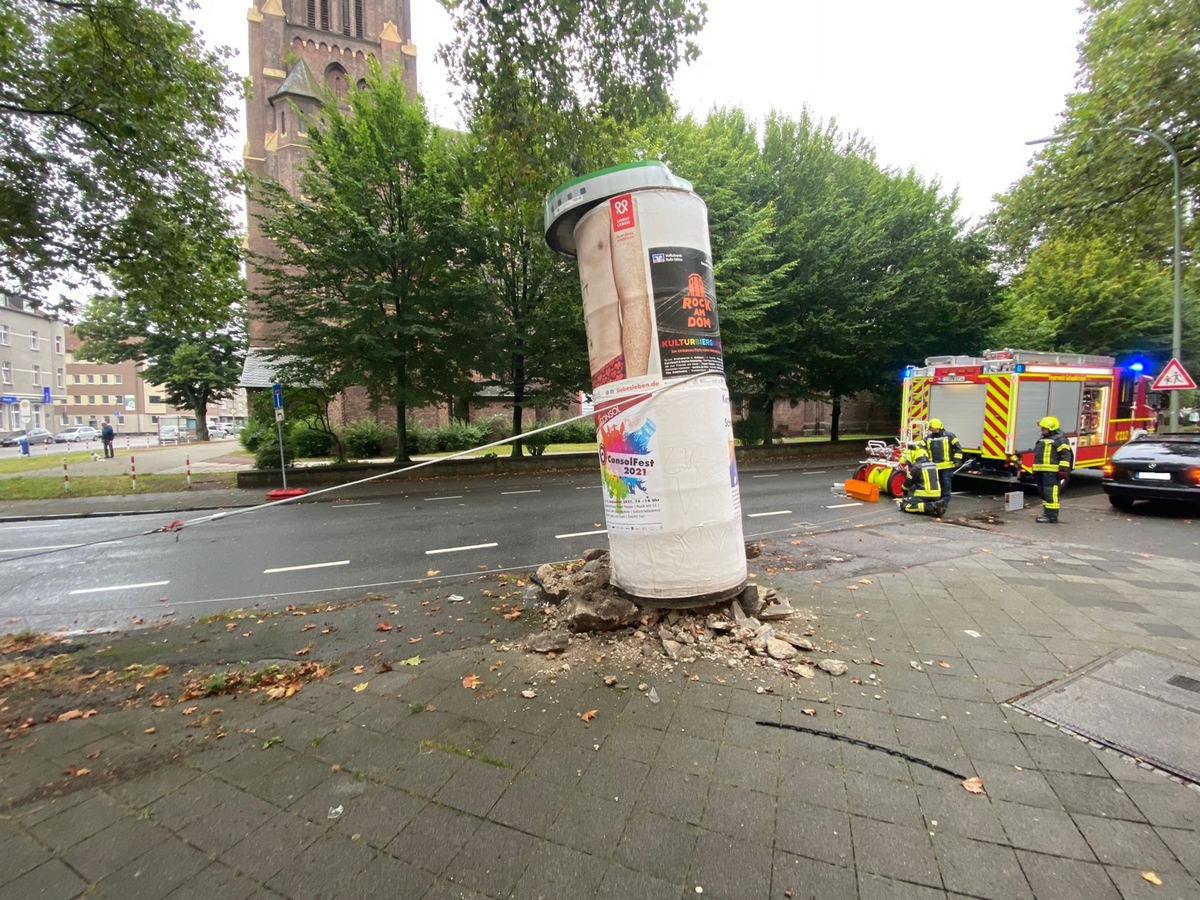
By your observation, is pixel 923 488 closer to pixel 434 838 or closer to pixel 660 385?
pixel 660 385

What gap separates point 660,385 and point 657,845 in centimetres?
244

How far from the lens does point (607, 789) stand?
7.52 feet

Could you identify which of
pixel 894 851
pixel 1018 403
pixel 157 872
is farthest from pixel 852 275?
pixel 157 872

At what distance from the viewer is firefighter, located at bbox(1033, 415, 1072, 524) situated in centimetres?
873

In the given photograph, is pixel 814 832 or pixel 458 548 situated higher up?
pixel 814 832

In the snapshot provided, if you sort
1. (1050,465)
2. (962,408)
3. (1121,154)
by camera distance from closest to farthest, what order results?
(1050,465)
(1121,154)
(962,408)

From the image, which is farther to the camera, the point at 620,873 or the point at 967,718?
the point at 967,718

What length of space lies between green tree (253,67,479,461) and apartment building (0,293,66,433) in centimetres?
5441

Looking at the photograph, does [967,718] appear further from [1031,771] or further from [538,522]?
[538,522]

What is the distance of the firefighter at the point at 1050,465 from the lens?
8727 mm

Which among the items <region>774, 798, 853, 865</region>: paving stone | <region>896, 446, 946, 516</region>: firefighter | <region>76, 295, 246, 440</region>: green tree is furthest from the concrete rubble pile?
<region>76, 295, 246, 440</region>: green tree

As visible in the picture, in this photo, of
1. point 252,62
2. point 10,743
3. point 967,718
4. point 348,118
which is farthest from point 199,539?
point 252,62

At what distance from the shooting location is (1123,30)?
10.5m

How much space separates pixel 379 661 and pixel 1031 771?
3.63 meters
